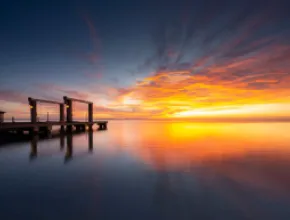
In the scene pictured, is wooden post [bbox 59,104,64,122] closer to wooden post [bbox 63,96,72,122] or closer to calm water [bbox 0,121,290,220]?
wooden post [bbox 63,96,72,122]

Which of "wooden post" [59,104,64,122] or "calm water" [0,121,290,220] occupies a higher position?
"wooden post" [59,104,64,122]

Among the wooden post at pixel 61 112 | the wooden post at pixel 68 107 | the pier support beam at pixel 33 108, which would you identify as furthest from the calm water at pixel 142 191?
the wooden post at pixel 61 112

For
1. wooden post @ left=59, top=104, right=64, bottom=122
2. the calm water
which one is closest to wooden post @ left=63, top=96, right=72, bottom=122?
wooden post @ left=59, top=104, right=64, bottom=122

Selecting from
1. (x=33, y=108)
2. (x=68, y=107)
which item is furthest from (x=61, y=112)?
(x=33, y=108)

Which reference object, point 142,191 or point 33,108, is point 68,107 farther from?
point 142,191

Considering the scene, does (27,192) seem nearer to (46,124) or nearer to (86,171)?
(86,171)

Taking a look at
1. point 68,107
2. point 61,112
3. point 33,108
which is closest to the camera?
point 33,108

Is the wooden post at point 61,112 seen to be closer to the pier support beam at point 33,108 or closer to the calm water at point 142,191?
the pier support beam at point 33,108

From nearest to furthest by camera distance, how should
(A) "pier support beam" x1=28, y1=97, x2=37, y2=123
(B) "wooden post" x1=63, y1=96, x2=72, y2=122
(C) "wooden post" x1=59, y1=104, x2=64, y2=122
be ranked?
1. (A) "pier support beam" x1=28, y1=97, x2=37, y2=123
2. (B) "wooden post" x1=63, y1=96, x2=72, y2=122
3. (C) "wooden post" x1=59, y1=104, x2=64, y2=122

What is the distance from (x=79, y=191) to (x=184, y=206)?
5.54 meters

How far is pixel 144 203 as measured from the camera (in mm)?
7332

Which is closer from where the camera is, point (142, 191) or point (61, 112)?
point (142, 191)

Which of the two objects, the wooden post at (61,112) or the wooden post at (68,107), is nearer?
the wooden post at (68,107)

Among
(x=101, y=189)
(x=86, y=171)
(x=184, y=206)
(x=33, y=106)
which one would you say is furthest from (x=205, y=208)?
(x=33, y=106)
